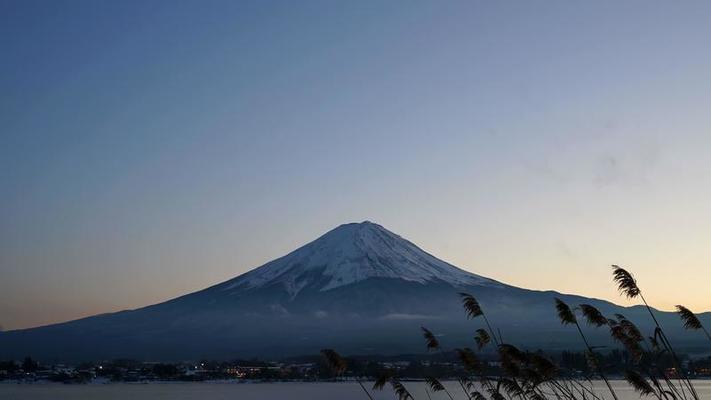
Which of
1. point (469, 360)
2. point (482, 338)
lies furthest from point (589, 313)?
point (469, 360)

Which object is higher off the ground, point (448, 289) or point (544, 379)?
point (448, 289)

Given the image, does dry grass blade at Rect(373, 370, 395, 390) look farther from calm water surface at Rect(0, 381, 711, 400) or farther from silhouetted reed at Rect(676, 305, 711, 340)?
calm water surface at Rect(0, 381, 711, 400)

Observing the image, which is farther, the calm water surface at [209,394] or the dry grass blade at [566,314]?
the calm water surface at [209,394]

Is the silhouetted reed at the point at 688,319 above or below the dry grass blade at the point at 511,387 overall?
above

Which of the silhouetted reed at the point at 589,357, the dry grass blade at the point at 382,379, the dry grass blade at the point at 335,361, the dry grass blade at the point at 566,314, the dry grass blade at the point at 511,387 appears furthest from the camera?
the dry grass blade at the point at 382,379

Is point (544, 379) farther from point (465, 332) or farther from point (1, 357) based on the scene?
point (1, 357)

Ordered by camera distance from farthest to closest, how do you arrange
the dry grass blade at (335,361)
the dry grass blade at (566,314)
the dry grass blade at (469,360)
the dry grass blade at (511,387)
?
the dry grass blade at (469,360), the dry grass blade at (335,361), the dry grass blade at (511,387), the dry grass blade at (566,314)

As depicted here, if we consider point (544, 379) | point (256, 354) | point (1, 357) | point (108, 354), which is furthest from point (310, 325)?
point (544, 379)

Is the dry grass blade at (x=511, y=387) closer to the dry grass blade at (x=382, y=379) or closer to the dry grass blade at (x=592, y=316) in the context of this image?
the dry grass blade at (x=592, y=316)

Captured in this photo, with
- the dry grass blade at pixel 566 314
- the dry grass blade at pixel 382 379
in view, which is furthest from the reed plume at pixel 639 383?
the dry grass blade at pixel 382 379
